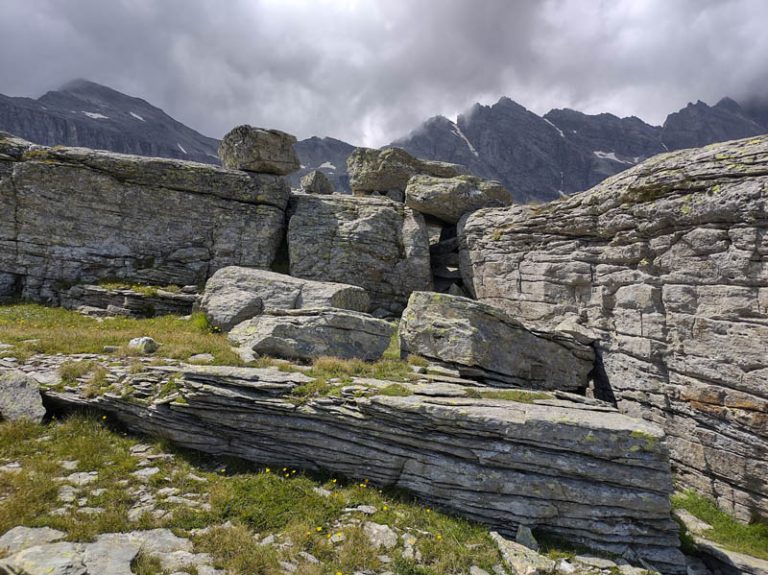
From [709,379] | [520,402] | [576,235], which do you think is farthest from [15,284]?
[709,379]

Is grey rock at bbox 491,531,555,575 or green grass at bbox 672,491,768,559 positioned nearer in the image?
grey rock at bbox 491,531,555,575

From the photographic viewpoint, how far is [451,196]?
31.8 metres

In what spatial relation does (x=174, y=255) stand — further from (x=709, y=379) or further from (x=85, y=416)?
(x=709, y=379)

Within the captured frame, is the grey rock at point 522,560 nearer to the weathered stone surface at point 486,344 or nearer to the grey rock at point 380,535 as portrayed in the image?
the grey rock at point 380,535

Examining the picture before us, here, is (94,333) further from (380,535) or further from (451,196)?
(451,196)

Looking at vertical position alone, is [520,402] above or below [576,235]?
below

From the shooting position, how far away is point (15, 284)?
86.1 feet

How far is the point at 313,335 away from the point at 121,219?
2184 cm

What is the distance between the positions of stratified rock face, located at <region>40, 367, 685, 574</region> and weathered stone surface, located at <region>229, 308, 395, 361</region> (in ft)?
11.5

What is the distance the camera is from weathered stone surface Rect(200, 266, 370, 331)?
2112 centimetres

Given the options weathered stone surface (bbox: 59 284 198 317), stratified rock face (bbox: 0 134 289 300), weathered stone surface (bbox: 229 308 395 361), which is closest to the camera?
weathered stone surface (bbox: 229 308 395 361)

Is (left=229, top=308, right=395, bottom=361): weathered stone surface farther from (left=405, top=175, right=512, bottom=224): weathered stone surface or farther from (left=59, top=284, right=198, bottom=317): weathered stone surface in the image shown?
(left=405, top=175, right=512, bottom=224): weathered stone surface

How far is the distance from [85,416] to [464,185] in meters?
29.6

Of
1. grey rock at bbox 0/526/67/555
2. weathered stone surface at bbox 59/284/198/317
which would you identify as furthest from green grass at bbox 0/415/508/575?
weathered stone surface at bbox 59/284/198/317
